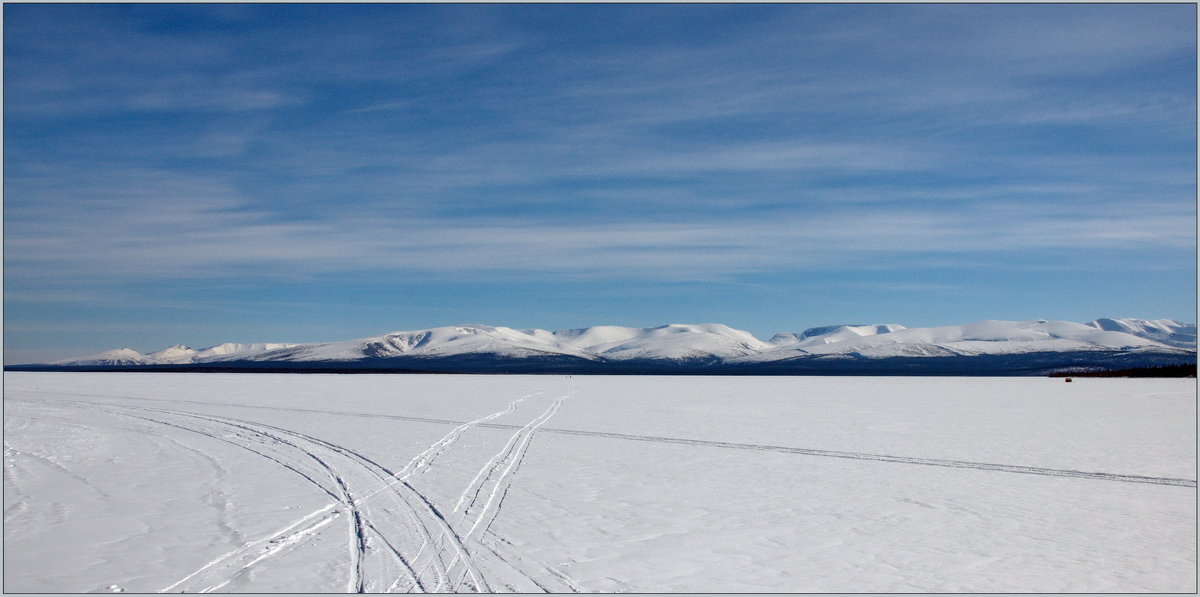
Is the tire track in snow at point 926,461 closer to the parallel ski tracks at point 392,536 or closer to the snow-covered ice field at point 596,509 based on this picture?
the snow-covered ice field at point 596,509

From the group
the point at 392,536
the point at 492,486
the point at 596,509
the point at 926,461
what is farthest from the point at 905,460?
the point at 392,536

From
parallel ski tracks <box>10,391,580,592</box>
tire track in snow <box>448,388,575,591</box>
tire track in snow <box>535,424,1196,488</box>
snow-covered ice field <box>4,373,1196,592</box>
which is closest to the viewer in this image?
parallel ski tracks <box>10,391,580,592</box>

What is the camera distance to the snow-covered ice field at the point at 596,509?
6.80 metres

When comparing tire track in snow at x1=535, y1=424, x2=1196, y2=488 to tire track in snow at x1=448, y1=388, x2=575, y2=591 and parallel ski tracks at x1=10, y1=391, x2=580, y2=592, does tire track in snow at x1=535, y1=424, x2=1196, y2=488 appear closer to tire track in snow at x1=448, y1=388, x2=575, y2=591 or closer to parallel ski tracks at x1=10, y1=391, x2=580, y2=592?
tire track in snow at x1=448, y1=388, x2=575, y2=591

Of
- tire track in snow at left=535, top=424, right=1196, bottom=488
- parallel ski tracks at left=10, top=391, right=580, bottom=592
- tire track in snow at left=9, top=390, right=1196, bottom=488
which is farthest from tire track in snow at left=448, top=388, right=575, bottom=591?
tire track in snow at left=535, top=424, right=1196, bottom=488

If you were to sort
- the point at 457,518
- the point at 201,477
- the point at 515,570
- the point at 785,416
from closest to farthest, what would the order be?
1. the point at 515,570
2. the point at 457,518
3. the point at 201,477
4. the point at 785,416

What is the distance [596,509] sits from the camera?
9617mm

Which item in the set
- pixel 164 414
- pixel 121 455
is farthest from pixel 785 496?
pixel 164 414

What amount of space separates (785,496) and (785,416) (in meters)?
13.3

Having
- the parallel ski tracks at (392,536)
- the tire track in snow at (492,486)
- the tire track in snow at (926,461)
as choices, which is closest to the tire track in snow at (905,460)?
the tire track in snow at (926,461)

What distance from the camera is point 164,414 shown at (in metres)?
23.6

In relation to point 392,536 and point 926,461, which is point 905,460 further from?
point 392,536

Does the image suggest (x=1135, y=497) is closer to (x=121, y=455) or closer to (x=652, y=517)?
(x=652, y=517)

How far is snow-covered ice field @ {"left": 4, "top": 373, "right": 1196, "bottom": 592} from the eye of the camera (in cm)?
680
